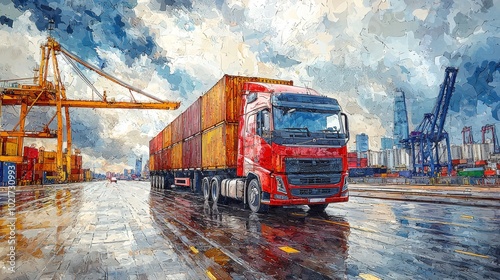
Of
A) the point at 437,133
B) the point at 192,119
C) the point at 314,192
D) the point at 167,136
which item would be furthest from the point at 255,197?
the point at 437,133

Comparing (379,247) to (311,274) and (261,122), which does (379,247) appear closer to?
(311,274)

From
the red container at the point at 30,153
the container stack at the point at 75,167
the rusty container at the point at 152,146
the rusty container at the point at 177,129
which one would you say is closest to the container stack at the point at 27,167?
the red container at the point at 30,153

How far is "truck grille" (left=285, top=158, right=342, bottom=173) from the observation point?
34.4ft

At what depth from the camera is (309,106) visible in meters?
11.2

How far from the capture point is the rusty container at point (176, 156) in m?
23.3

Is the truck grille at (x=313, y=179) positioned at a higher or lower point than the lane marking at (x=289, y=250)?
higher

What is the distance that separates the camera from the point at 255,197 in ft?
39.1

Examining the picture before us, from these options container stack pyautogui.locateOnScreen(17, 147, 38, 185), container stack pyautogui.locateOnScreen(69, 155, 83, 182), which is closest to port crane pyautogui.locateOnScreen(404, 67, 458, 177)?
container stack pyautogui.locateOnScreen(17, 147, 38, 185)

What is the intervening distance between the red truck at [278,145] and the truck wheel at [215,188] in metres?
0.14

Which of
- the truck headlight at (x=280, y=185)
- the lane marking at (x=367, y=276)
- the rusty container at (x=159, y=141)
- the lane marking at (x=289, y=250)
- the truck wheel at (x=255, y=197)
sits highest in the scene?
the rusty container at (x=159, y=141)

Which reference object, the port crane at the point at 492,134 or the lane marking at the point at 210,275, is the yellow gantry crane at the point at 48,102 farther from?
the port crane at the point at 492,134

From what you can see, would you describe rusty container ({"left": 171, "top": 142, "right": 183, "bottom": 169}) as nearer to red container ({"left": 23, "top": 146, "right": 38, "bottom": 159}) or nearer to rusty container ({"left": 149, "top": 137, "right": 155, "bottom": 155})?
rusty container ({"left": 149, "top": 137, "right": 155, "bottom": 155})

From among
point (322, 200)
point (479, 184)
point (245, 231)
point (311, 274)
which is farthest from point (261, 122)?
point (479, 184)

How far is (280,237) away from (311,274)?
2.87m
